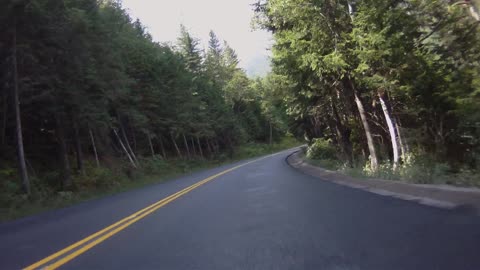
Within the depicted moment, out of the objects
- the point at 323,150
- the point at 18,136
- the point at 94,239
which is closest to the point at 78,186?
the point at 18,136

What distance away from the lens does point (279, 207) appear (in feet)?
30.4

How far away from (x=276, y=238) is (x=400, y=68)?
956 cm

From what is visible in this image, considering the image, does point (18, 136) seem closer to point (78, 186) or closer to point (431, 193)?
point (78, 186)

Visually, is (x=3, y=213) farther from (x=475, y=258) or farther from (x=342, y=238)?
(x=475, y=258)

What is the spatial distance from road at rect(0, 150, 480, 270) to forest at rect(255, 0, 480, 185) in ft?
9.99

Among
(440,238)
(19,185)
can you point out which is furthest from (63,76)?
(440,238)

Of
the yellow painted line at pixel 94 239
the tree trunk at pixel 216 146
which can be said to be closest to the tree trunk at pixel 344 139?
the yellow painted line at pixel 94 239

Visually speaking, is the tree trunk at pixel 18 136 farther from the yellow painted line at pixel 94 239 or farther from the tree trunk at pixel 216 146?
the tree trunk at pixel 216 146

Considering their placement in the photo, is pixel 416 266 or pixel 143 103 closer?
pixel 416 266

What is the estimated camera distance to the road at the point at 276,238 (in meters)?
4.80

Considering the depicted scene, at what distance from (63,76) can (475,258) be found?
65.5 feet

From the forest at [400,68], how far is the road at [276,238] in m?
3.04

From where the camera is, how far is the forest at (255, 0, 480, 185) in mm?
11594

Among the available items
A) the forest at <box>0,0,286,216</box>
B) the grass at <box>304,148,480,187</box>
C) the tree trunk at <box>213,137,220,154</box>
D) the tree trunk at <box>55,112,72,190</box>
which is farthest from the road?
the tree trunk at <box>213,137,220,154</box>
